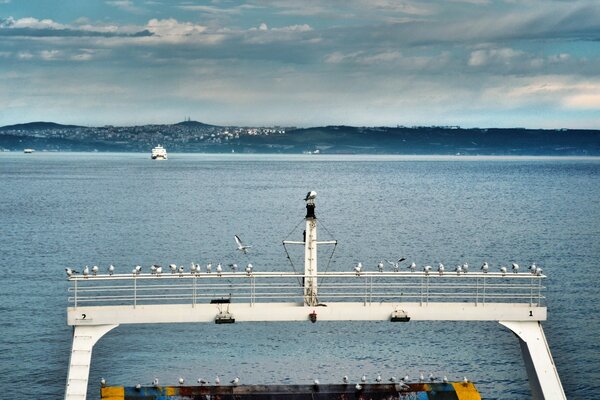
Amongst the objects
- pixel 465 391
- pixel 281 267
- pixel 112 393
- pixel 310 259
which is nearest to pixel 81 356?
pixel 112 393

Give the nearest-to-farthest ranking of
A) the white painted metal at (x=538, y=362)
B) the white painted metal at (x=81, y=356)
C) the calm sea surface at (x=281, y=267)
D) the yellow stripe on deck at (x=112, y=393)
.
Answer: the white painted metal at (x=81, y=356) → the white painted metal at (x=538, y=362) → the yellow stripe on deck at (x=112, y=393) → the calm sea surface at (x=281, y=267)

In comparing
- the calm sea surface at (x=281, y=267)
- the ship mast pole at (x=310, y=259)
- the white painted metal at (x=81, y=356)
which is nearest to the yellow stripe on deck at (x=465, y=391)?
the ship mast pole at (x=310, y=259)

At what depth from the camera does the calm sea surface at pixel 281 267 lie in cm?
5497

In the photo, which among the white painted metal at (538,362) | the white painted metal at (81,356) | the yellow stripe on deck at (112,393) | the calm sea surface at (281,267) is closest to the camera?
the white painted metal at (81,356)

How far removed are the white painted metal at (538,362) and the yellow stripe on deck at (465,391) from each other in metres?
2.82

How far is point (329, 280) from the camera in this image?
77.4 metres

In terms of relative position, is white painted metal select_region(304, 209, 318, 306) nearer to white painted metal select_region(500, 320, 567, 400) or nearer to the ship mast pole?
the ship mast pole

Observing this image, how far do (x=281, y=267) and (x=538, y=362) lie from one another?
50808mm

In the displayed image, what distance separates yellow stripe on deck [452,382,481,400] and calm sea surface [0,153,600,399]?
34.9 feet

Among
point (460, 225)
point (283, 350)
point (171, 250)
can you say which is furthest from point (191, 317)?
point (460, 225)

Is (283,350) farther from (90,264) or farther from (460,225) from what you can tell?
(460,225)

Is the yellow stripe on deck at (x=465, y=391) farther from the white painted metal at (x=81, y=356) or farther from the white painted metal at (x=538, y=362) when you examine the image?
the white painted metal at (x=81, y=356)

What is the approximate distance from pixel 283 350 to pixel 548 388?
2306cm

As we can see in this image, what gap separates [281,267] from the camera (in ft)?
287
